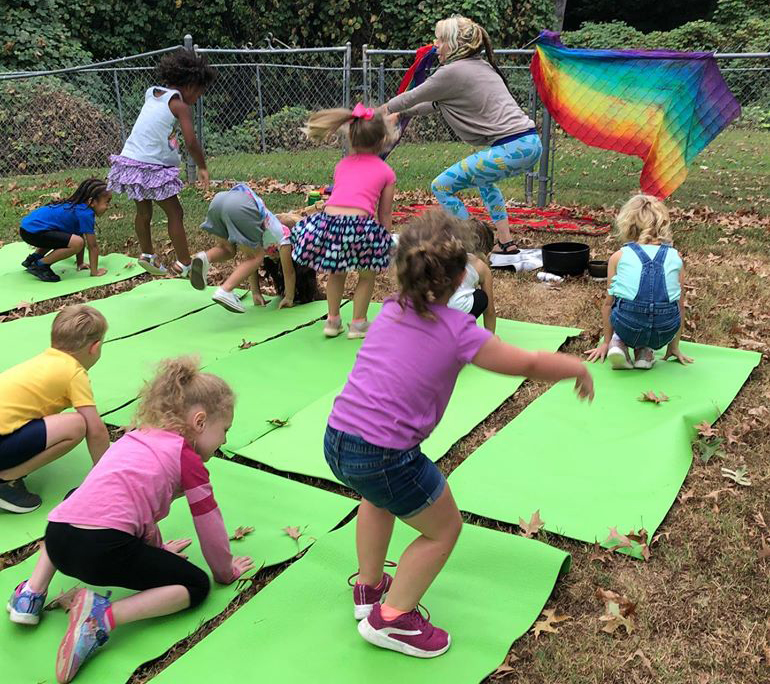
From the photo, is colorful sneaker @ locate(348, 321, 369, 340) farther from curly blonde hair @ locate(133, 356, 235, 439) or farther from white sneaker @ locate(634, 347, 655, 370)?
curly blonde hair @ locate(133, 356, 235, 439)

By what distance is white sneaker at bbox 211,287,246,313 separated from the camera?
5.51 m

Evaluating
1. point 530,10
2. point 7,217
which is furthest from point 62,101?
point 530,10

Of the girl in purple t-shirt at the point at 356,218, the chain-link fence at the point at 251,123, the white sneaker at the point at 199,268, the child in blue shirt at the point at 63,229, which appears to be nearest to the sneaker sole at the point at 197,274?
the white sneaker at the point at 199,268

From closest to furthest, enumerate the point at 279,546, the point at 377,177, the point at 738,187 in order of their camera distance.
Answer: the point at 279,546 < the point at 377,177 < the point at 738,187

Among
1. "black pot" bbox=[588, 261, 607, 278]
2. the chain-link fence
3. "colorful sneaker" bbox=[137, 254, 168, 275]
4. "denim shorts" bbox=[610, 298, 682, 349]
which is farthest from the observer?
the chain-link fence

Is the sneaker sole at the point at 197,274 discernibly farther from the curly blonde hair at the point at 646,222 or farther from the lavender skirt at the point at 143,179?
the curly blonde hair at the point at 646,222

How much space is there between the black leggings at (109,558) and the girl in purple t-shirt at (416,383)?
704mm

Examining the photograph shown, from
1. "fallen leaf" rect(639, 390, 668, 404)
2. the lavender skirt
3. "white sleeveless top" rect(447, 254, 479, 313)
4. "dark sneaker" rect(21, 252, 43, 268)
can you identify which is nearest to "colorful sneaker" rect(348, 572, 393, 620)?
"fallen leaf" rect(639, 390, 668, 404)

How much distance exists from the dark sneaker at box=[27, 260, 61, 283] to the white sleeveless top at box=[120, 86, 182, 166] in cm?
125

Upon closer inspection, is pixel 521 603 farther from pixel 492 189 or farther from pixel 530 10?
pixel 530 10

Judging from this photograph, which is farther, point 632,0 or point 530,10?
point 632,0

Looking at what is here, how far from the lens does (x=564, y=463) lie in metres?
3.73

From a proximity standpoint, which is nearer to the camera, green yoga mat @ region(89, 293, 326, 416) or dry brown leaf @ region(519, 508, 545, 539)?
dry brown leaf @ region(519, 508, 545, 539)

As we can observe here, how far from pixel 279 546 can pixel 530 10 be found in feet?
58.4
